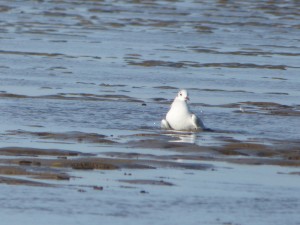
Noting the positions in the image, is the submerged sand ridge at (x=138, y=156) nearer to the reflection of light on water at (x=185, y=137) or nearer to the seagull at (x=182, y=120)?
the reflection of light on water at (x=185, y=137)

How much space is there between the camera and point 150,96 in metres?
19.4

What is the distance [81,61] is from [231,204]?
14920mm

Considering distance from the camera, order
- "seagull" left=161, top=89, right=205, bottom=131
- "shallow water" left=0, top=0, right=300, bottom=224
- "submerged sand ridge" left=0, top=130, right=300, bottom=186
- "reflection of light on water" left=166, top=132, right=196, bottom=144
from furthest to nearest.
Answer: "seagull" left=161, top=89, right=205, bottom=131 < "reflection of light on water" left=166, top=132, right=196, bottom=144 < "submerged sand ridge" left=0, top=130, right=300, bottom=186 < "shallow water" left=0, top=0, right=300, bottom=224

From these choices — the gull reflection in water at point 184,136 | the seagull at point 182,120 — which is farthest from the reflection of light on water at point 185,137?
the seagull at point 182,120

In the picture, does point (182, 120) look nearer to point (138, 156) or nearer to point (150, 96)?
point (138, 156)

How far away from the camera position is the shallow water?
10391mm

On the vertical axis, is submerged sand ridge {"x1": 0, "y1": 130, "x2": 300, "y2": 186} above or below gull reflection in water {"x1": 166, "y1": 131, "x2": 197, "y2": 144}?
above

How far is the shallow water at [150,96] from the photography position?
1039cm

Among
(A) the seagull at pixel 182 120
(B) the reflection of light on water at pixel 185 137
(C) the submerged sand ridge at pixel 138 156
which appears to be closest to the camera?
(C) the submerged sand ridge at pixel 138 156

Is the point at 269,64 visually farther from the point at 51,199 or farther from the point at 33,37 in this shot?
the point at 51,199

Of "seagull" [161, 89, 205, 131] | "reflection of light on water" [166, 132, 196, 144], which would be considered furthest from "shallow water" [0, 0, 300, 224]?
"seagull" [161, 89, 205, 131]

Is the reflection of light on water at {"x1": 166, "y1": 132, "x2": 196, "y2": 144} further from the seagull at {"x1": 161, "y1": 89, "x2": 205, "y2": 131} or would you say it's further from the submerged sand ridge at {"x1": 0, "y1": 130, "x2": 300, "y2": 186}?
the seagull at {"x1": 161, "y1": 89, "x2": 205, "y2": 131}

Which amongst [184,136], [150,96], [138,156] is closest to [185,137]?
[184,136]

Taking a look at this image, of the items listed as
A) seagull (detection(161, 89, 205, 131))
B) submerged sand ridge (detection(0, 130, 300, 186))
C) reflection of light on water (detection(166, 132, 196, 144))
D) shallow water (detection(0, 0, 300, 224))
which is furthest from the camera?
seagull (detection(161, 89, 205, 131))
